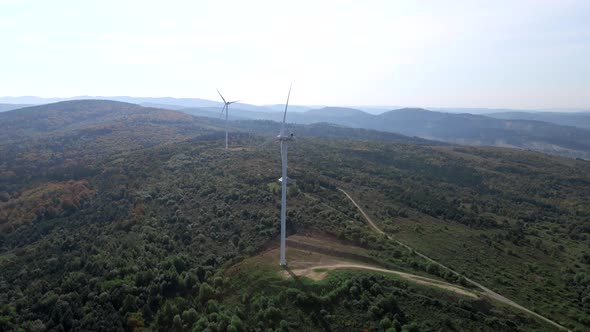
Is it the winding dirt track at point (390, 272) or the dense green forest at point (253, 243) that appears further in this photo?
the winding dirt track at point (390, 272)

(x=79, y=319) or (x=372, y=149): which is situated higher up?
(x=372, y=149)

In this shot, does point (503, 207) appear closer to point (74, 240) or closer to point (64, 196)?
point (74, 240)

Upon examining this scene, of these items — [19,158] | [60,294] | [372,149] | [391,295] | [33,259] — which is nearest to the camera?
[391,295]

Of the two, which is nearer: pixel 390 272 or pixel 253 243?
pixel 390 272

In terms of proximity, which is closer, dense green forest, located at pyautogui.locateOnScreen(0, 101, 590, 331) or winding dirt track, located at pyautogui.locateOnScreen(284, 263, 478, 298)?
dense green forest, located at pyautogui.locateOnScreen(0, 101, 590, 331)

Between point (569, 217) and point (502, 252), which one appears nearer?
point (502, 252)

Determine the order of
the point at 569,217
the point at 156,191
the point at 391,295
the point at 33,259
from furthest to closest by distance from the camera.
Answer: the point at 569,217, the point at 156,191, the point at 33,259, the point at 391,295

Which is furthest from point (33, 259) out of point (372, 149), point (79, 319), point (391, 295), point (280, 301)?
point (372, 149)

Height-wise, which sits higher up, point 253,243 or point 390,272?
point 390,272
